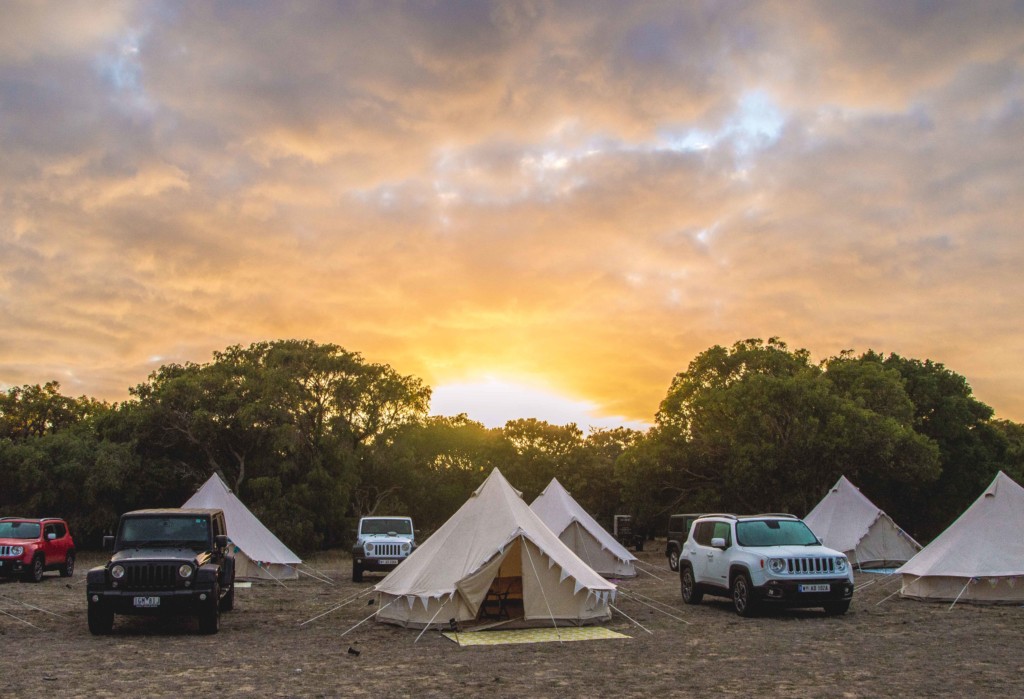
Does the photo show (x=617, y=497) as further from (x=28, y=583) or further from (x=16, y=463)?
(x=28, y=583)

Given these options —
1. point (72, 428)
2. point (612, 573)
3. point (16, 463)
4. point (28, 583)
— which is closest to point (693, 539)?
point (612, 573)

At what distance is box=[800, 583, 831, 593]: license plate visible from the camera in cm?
1452

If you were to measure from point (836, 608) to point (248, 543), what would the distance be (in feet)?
56.1

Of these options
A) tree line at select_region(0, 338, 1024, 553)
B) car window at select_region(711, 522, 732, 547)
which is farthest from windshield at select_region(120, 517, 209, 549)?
tree line at select_region(0, 338, 1024, 553)

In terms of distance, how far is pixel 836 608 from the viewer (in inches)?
596

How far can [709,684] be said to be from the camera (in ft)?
29.6

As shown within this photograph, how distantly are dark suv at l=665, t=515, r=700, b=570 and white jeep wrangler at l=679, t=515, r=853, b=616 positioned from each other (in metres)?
13.4

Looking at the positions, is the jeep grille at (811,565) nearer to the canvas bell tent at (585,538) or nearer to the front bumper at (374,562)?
the canvas bell tent at (585,538)

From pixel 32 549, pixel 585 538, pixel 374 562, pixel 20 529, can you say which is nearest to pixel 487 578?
pixel 374 562

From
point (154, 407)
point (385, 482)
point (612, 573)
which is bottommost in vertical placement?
point (612, 573)

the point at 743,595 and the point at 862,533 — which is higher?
the point at 862,533

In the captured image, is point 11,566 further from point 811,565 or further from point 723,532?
point 811,565

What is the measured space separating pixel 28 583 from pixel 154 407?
774 inches

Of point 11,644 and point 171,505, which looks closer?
point 11,644
